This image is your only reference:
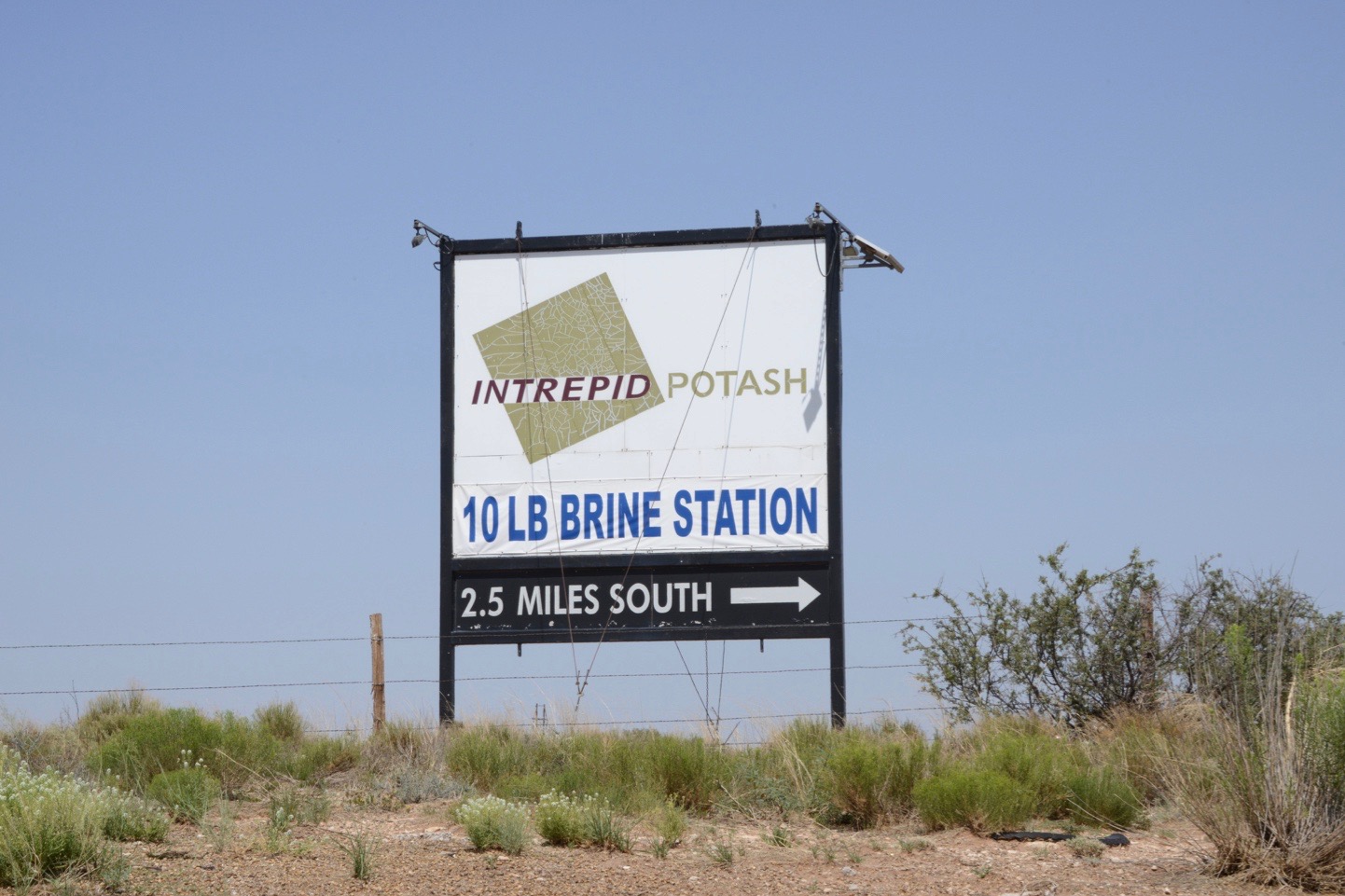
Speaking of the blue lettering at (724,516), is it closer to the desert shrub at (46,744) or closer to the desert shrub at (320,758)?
the desert shrub at (320,758)

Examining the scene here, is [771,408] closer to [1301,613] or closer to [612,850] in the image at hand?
[1301,613]

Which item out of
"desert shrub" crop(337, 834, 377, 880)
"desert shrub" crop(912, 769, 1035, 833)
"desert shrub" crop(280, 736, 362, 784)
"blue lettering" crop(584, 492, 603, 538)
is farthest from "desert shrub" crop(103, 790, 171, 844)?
"blue lettering" crop(584, 492, 603, 538)

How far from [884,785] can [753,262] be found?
7.12 metres

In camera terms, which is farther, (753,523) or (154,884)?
(753,523)

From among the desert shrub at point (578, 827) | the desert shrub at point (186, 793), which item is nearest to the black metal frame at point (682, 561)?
the desert shrub at point (186, 793)

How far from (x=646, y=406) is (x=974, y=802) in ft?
22.6

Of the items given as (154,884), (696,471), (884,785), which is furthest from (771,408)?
(154,884)

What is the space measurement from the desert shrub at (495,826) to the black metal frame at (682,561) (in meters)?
6.12

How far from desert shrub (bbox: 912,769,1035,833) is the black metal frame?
465cm

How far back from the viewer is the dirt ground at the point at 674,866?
8.09 m

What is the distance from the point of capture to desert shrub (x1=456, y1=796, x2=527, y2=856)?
9.08 metres

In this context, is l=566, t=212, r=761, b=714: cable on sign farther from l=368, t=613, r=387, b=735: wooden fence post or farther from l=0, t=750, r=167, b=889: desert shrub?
l=0, t=750, r=167, b=889: desert shrub

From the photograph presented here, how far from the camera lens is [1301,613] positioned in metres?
14.8

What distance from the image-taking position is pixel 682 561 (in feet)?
50.9
